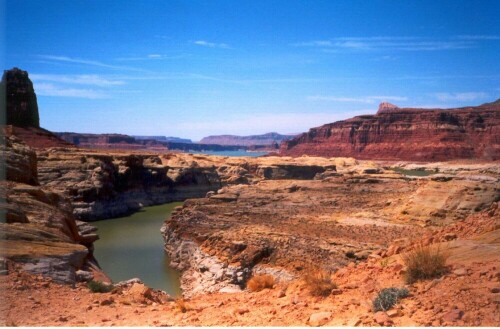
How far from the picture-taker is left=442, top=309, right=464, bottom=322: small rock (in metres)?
5.15

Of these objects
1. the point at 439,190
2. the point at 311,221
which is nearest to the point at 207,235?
the point at 311,221

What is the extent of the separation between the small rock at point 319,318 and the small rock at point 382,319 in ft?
2.38

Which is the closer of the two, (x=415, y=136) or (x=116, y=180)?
(x=116, y=180)

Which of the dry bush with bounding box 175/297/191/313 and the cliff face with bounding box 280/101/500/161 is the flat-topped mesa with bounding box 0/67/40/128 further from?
the cliff face with bounding box 280/101/500/161

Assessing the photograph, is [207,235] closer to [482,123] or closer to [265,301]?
[265,301]

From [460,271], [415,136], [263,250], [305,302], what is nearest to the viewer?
[460,271]

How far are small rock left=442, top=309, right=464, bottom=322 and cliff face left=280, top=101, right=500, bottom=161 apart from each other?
90371 millimetres

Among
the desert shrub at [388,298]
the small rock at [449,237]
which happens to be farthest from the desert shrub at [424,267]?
the small rock at [449,237]

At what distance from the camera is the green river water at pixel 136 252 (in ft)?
62.0

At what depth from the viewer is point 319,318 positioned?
6066 millimetres

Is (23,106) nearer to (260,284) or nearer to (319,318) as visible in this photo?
(260,284)

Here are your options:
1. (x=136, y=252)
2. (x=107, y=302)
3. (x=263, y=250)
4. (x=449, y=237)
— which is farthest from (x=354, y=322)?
(x=136, y=252)

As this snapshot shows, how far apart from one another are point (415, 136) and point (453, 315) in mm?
119900

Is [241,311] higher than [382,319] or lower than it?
lower
